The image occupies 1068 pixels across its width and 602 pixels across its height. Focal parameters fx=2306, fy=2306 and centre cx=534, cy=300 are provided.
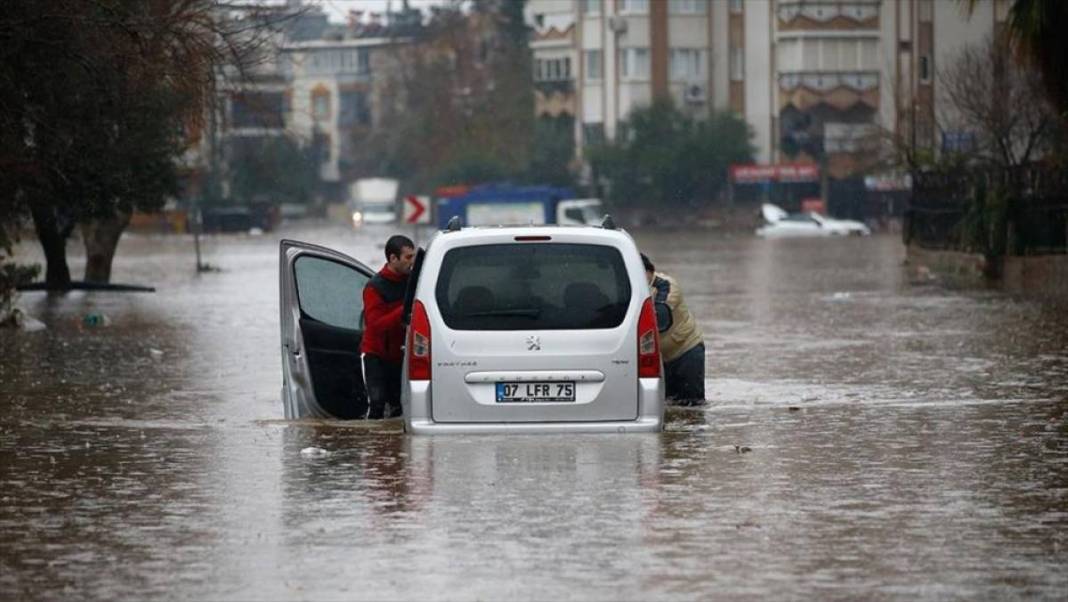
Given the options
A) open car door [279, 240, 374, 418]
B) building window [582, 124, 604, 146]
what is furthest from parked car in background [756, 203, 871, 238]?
open car door [279, 240, 374, 418]

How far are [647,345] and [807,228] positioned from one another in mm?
78026

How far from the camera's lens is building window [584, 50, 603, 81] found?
111375mm

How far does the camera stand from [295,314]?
15.6 metres

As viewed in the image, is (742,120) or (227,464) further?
(742,120)

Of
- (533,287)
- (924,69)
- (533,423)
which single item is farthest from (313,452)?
(924,69)

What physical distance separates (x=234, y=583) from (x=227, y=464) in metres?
4.29

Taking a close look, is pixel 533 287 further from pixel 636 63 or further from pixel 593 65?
pixel 593 65

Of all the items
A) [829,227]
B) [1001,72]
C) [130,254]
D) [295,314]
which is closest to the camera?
[295,314]

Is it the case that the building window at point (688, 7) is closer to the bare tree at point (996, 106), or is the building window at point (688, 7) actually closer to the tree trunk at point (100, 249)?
the bare tree at point (996, 106)

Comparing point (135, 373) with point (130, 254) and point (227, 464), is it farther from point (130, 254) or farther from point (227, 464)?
point (130, 254)

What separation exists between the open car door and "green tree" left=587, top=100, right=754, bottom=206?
86551mm

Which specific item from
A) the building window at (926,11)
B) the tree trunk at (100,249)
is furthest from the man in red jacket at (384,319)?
the building window at (926,11)

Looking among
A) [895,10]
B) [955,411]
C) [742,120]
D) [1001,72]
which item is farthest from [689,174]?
[955,411]

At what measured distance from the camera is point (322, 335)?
53.3ft
